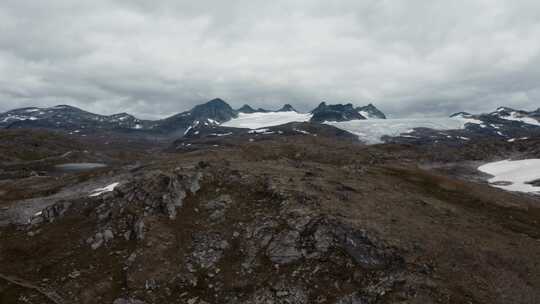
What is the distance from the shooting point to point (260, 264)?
1650 inches

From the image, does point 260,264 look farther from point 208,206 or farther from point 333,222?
point 208,206

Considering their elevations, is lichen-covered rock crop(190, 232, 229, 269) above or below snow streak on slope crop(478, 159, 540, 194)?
above

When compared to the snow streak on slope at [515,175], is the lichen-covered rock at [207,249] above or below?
above

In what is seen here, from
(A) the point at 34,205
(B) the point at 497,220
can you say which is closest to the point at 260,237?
(B) the point at 497,220

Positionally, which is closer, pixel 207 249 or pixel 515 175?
pixel 207 249

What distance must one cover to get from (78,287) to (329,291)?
25246 millimetres

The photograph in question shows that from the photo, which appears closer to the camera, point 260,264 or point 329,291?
point 329,291

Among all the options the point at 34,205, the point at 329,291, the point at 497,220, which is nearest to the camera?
the point at 329,291

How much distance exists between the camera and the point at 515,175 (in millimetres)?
106750

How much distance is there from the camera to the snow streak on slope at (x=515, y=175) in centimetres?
9300

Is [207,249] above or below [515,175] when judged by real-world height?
above

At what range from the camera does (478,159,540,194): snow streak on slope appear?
93.0 meters

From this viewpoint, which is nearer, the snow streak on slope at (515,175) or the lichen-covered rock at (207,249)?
the lichen-covered rock at (207,249)

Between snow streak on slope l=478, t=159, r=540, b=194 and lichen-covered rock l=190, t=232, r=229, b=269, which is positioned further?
snow streak on slope l=478, t=159, r=540, b=194
